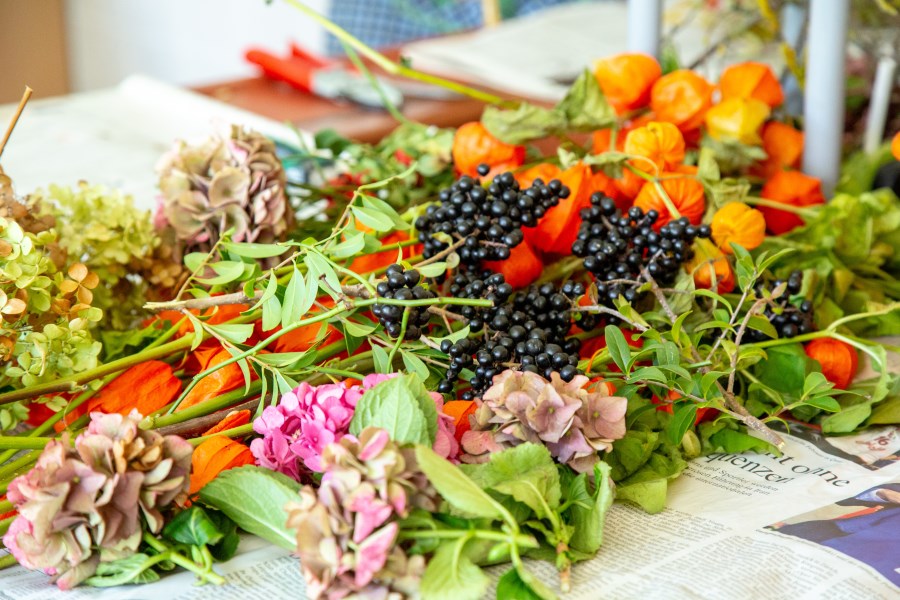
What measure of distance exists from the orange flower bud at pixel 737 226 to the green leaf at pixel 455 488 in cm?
35

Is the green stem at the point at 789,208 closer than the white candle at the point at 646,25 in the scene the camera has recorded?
Yes

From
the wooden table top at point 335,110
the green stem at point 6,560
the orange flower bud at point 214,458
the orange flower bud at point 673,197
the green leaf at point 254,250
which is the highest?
the orange flower bud at point 673,197

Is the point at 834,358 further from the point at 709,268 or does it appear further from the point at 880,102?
the point at 880,102

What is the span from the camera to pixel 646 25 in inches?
36.9

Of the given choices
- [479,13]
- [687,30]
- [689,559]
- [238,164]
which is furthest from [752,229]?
[479,13]

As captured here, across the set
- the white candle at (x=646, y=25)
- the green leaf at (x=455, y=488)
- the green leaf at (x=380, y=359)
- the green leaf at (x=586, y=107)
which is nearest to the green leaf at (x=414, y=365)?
the green leaf at (x=380, y=359)

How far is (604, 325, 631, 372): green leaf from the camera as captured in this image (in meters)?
0.54

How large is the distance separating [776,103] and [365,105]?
2.25 feet

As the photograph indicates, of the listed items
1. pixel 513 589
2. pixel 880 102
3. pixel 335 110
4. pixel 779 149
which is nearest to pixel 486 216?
pixel 513 589

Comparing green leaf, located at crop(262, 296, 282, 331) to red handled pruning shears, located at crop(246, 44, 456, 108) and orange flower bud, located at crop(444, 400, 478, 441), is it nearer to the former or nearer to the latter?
orange flower bud, located at crop(444, 400, 478, 441)

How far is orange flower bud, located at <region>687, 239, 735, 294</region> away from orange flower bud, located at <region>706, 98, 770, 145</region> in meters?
0.15

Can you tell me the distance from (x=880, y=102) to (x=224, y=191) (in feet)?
2.55

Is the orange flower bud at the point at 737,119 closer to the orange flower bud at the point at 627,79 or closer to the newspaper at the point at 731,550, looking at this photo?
the orange flower bud at the point at 627,79

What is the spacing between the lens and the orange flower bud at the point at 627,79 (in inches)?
31.2
